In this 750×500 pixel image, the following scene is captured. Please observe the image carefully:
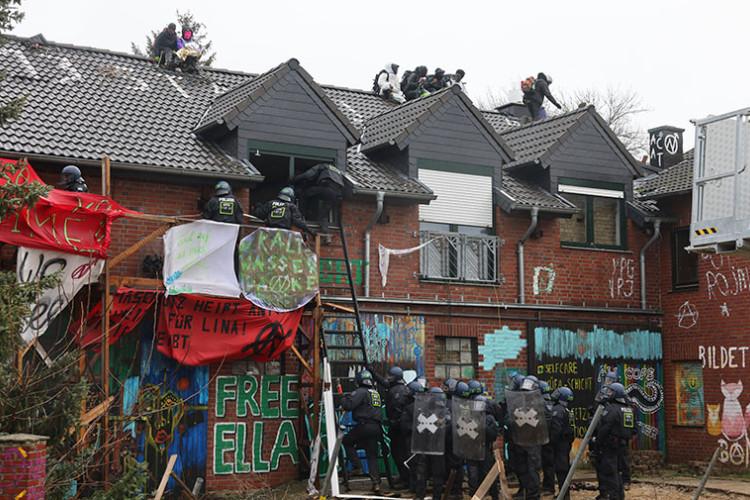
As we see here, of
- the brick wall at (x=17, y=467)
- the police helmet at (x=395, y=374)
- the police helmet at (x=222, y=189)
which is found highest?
the police helmet at (x=222, y=189)

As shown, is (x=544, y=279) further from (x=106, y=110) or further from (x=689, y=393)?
(x=106, y=110)

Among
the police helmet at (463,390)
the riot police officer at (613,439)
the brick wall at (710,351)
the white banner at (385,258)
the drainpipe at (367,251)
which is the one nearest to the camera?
the riot police officer at (613,439)

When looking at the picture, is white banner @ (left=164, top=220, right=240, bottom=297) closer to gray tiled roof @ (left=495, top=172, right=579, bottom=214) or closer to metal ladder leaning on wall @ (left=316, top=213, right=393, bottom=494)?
metal ladder leaning on wall @ (left=316, top=213, right=393, bottom=494)

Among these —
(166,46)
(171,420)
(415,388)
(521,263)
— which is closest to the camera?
(415,388)

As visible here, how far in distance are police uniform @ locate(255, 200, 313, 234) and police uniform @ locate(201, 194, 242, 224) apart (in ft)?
1.64

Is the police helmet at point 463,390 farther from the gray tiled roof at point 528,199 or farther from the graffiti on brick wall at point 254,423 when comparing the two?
the gray tiled roof at point 528,199

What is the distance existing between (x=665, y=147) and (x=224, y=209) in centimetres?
1218

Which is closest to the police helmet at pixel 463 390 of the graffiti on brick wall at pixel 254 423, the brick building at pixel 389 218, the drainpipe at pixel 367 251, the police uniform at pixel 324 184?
the brick building at pixel 389 218

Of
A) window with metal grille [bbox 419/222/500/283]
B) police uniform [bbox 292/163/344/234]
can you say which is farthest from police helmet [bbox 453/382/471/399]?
police uniform [bbox 292/163/344/234]

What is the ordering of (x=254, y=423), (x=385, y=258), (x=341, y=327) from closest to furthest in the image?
(x=254, y=423), (x=341, y=327), (x=385, y=258)

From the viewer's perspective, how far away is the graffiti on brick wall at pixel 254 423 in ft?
58.7

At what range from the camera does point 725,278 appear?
70.8 feet

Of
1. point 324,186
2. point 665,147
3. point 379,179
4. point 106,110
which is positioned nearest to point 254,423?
point 324,186

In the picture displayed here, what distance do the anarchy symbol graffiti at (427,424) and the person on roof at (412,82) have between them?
9.96m
